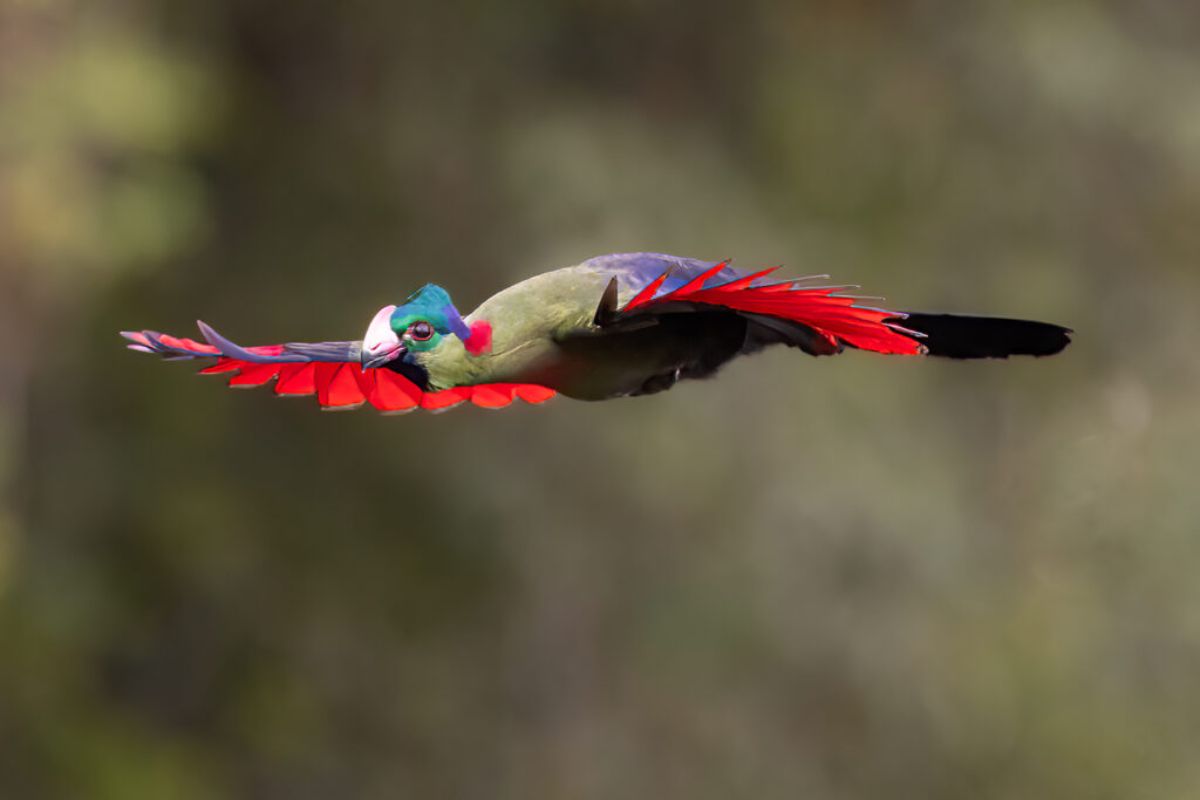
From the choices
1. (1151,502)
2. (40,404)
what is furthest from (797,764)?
(40,404)

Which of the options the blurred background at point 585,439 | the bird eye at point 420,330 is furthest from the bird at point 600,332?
the blurred background at point 585,439

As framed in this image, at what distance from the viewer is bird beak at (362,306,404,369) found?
105cm

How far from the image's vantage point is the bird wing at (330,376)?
3.47ft

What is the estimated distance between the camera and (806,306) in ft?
3.49

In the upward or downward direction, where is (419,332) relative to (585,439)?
downward

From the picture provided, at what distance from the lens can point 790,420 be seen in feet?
24.7

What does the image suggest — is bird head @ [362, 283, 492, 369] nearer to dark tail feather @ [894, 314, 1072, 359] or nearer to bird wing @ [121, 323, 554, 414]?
bird wing @ [121, 323, 554, 414]

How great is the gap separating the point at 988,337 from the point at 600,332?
13.2 inches

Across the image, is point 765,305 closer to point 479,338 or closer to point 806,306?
point 806,306

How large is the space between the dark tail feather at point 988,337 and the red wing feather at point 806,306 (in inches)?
3.1

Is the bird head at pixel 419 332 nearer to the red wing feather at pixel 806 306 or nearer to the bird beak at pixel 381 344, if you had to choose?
the bird beak at pixel 381 344

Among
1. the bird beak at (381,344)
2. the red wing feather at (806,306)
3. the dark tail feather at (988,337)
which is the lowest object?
the bird beak at (381,344)

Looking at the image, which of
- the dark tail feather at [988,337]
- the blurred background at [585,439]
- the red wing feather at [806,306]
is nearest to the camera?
the red wing feather at [806,306]

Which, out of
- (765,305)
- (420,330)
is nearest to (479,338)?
(420,330)
